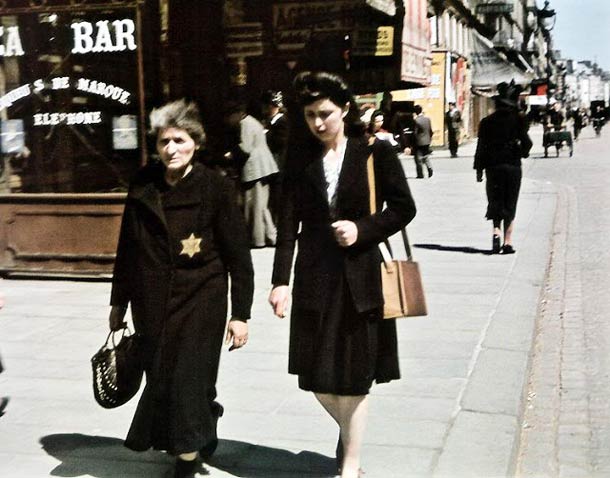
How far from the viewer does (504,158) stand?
1105cm

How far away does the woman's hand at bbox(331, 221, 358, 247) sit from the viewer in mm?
3910

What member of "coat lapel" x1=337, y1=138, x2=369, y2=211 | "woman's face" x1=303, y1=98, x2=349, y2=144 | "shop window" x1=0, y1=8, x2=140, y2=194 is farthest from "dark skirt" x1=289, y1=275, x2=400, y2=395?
"shop window" x1=0, y1=8, x2=140, y2=194

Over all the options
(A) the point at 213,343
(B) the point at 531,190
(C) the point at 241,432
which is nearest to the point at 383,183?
(A) the point at 213,343

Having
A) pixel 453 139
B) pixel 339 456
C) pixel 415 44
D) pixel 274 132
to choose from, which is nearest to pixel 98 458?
pixel 339 456

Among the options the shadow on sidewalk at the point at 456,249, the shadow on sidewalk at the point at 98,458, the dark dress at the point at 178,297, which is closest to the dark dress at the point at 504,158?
the shadow on sidewalk at the point at 456,249

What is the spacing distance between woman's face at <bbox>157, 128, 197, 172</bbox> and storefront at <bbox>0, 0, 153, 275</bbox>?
5671mm

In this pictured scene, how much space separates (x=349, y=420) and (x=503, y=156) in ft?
24.1

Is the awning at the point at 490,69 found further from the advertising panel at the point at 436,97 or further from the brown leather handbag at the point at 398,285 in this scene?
the brown leather handbag at the point at 398,285

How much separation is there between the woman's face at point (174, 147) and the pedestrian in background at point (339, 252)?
0.44 metres

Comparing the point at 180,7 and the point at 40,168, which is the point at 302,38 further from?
the point at 40,168

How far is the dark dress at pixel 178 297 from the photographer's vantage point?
413cm

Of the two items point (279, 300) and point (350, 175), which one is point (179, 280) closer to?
point (279, 300)

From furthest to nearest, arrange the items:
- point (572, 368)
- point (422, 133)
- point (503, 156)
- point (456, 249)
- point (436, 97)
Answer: point (436, 97) → point (422, 133) → point (456, 249) → point (503, 156) → point (572, 368)

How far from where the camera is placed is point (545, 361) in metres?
6.76
